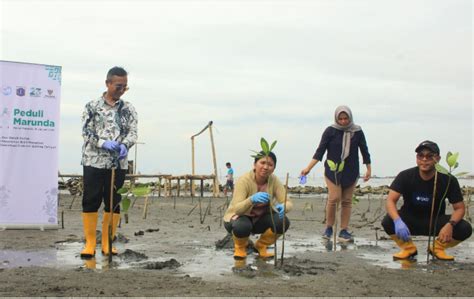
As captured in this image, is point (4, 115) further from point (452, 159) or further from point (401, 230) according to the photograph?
point (452, 159)

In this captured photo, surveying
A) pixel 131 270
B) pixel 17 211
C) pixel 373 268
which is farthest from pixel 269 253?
pixel 17 211

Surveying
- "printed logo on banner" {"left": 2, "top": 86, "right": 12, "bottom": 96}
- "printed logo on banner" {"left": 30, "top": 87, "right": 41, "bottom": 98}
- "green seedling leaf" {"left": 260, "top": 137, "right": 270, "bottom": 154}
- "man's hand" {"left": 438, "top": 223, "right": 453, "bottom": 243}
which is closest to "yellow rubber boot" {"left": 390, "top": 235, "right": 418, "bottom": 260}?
"man's hand" {"left": 438, "top": 223, "right": 453, "bottom": 243}

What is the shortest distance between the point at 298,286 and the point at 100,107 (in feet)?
8.67

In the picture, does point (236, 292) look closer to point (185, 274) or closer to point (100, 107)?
point (185, 274)

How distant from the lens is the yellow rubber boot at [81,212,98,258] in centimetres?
497

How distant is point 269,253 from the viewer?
5.33m

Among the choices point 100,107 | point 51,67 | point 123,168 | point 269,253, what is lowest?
point 269,253

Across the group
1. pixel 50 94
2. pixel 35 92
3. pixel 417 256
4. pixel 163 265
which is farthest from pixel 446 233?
pixel 35 92

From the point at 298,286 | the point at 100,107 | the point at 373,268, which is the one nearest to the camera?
the point at 298,286

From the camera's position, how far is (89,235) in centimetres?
509

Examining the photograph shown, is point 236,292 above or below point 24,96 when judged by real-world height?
below

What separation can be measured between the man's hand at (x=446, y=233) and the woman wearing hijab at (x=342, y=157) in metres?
1.60

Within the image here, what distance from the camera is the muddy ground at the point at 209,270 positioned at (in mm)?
3617

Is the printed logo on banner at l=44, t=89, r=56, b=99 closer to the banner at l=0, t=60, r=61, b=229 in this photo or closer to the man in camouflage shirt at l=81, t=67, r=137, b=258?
the banner at l=0, t=60, r=61, b=229
